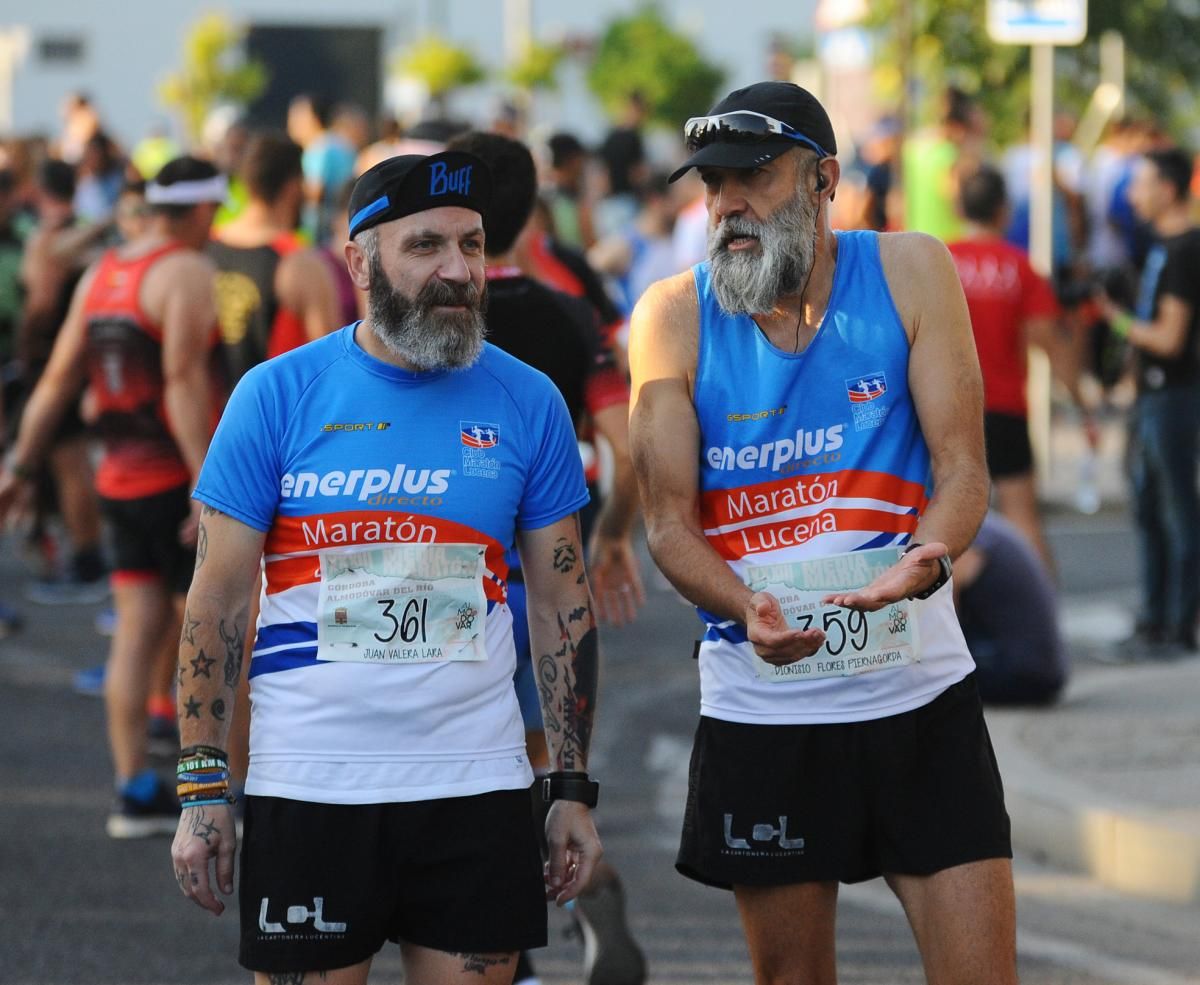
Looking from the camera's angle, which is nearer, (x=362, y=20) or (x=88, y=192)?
(x=88, y=192)

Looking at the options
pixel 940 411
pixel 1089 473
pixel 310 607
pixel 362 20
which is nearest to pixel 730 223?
pixel 940 411

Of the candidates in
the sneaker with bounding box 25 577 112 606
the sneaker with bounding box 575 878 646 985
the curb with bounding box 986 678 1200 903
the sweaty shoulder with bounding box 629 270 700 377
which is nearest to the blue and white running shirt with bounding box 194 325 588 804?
the sweaty shoulder with bounding box 629 270 700 377

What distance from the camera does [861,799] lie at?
4.41 metres

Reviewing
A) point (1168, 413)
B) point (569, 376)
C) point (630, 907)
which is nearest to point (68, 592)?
point (1168, 413)

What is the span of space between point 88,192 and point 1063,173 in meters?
8.62

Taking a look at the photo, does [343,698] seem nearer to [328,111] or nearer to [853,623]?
[853,623]

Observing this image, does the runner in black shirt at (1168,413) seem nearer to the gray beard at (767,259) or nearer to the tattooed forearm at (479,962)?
the gray beard at (767,259)

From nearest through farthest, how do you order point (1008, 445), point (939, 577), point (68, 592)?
point (939, 577)
point (1008, 445)
point (68, 592)

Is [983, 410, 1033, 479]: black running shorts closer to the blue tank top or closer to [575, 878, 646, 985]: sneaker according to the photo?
[575, 878, 646, 985]: sneaker

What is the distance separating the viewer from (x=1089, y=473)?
16.5 meters

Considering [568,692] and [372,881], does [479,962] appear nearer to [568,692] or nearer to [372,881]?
[372,881]

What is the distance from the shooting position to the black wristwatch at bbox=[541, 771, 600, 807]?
4277 mm

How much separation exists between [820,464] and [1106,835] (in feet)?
11.4

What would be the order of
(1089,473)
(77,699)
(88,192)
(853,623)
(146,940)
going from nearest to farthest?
(853,623)
(146,940)
(77,699)
(1089,473)
(88,192)
